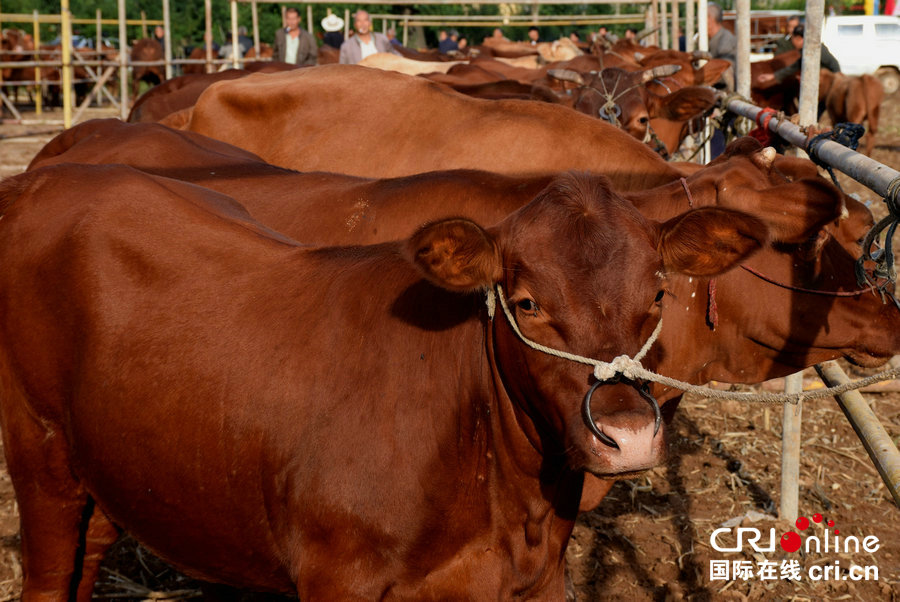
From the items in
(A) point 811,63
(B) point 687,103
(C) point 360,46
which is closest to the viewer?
(A) point 811,63

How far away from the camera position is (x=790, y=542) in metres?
4.49

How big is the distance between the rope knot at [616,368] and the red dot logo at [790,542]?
104 inches

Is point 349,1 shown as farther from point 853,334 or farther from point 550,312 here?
point 550,312

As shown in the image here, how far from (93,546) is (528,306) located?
211 centimetres

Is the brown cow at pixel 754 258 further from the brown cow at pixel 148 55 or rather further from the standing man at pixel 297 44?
the brown cow at pixel 148 55

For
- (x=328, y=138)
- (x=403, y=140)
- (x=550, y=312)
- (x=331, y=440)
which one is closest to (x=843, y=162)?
(x=550, y=312)

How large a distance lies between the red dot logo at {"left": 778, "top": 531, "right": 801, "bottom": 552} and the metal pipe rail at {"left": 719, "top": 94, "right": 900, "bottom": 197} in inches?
72.1

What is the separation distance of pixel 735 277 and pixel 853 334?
1.71ft

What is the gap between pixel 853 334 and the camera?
12.3 ft

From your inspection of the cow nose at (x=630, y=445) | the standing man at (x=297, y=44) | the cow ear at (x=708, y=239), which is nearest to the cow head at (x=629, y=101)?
the cow ear at (x=708, y=239)

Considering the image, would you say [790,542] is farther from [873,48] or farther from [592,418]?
[873,48]

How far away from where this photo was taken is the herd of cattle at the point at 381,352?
246 cm

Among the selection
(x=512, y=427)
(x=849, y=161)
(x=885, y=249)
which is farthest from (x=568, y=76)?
(x=512, y=427)

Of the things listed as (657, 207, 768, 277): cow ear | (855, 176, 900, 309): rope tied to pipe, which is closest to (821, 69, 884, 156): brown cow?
(855, 176, 900, 309): rope tied to pipe
